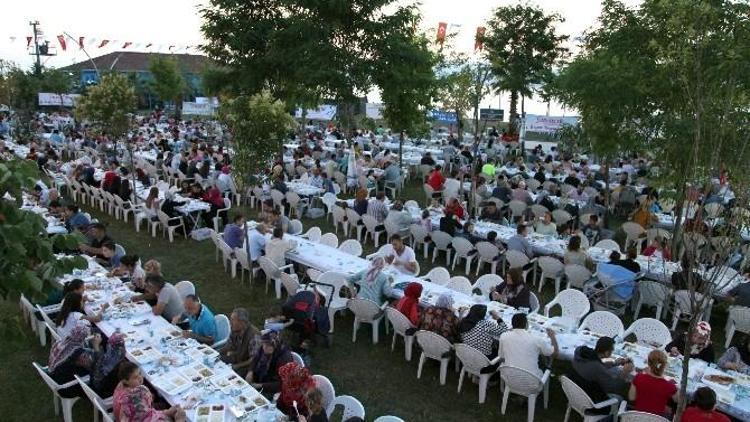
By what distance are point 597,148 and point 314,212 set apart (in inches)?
322

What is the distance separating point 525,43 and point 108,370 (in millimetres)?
31285

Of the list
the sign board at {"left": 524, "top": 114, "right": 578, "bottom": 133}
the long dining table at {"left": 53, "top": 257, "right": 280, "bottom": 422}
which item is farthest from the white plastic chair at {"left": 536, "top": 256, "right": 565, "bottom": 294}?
the sign board at {"left": 524, "top": 114, "right": 578, "bottom": 133}

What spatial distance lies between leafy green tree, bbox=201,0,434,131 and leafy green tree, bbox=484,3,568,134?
1188 cm

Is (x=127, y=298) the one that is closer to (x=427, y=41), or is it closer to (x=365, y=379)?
(x=365, y=379)

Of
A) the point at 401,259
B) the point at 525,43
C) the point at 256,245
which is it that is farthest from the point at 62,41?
the point at 401,259

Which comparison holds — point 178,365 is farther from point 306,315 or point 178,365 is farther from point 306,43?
point 306,43

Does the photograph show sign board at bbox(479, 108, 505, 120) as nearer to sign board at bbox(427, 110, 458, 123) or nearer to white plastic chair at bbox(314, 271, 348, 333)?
sign board at bbox(427, 110, 458, 123)

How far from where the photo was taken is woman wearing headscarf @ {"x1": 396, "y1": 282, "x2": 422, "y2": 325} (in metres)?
8.40

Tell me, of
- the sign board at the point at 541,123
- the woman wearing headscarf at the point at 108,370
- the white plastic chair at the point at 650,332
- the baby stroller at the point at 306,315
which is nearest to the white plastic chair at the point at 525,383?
the white plastic chair at the point at 650,332

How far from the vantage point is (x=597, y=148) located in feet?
44.1

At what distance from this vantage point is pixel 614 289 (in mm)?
9844

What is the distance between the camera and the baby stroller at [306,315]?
27.7ft

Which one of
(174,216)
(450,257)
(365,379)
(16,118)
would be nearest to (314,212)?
(174,216)

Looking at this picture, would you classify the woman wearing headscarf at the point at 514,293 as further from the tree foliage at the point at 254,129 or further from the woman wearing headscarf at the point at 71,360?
the woman wearing headscarf at the point at 71,360
